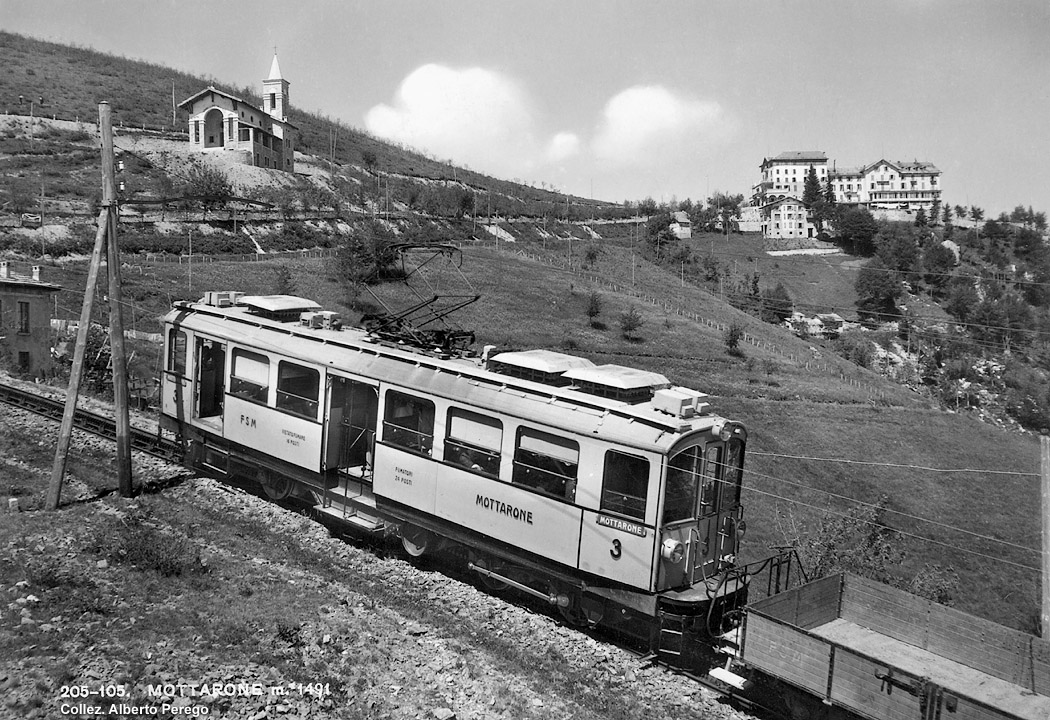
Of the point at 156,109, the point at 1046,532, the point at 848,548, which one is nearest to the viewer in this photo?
the point at 1046,532

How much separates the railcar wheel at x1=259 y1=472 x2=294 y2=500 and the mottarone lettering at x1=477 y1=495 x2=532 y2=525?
546 centimetres

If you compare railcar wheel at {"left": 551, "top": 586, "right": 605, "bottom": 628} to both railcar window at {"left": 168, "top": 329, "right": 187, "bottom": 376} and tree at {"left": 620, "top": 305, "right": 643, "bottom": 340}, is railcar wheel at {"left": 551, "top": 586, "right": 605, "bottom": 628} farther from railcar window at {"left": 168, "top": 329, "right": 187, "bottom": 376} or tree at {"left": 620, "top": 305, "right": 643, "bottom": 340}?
tree at {"left": 620, "top": 305, "right": 643, "bottom": 340}

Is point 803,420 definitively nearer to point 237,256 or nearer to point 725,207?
point 237,256

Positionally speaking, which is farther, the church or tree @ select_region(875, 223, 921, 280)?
tree @ select_region(875, 223, 921, 280)

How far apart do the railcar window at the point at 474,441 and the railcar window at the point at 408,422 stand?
48cm

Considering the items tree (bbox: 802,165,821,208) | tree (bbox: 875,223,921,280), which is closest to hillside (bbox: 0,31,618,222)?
tree (bbox: 802,165,821,208)

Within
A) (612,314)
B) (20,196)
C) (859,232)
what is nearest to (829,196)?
(859,232)

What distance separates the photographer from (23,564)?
11.2m

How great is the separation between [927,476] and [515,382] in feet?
122

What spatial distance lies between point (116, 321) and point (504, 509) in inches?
374

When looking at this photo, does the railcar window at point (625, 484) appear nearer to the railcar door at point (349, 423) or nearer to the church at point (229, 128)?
the railcar door at point (349, 423)

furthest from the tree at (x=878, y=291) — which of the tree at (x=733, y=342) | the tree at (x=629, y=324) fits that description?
the tree at (x=629, y=324)

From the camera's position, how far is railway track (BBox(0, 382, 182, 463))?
18625mm

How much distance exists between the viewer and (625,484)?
36.1 feet
